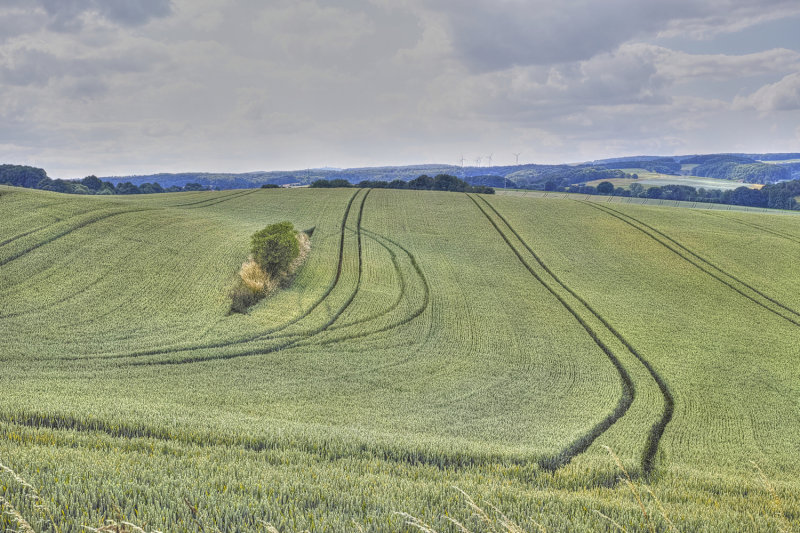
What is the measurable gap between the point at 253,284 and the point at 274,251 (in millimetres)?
3730

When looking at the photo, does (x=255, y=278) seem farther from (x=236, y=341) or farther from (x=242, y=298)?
(x=236, y=341)

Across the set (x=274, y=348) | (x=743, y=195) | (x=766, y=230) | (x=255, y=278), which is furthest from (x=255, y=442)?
(x=743, y=195)

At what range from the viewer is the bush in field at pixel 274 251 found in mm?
34750

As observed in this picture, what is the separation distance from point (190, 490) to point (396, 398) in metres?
12.8

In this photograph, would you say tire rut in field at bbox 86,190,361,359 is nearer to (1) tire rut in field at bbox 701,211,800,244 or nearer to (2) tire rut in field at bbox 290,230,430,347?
(2) tire rut in field at bbox 290,230,430,347

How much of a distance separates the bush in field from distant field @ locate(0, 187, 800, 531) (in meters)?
1.92

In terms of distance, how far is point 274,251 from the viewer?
3500cm

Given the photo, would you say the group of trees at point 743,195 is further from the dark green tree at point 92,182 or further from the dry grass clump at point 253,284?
the dark green tree at point 92,182

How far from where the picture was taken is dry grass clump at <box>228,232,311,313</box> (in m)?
30.4

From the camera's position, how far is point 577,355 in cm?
2561

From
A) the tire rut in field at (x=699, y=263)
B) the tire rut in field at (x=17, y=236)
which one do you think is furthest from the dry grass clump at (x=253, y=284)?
the tire rut in field at (x=699, y=263)

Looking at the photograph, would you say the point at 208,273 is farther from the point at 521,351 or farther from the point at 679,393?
the point at 679,393

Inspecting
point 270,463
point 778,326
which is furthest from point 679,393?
point 270,463

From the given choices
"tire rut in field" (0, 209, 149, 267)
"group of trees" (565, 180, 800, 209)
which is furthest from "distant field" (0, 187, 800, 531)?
"group of trees" (565, 180, 800, 209)
